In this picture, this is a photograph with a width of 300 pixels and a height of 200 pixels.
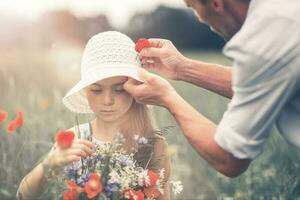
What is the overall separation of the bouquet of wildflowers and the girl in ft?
0.16

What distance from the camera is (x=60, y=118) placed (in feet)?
11.2

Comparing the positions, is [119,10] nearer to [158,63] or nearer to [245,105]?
[158,63]

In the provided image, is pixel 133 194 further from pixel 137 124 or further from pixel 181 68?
pixel 181 68

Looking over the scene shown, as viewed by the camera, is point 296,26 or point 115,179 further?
point 115,179

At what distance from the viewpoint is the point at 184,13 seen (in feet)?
11.3

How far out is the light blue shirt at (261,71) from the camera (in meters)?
2.11

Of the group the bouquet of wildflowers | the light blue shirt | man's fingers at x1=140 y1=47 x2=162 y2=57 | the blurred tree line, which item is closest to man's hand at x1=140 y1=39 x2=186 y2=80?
man's fingers at x1=140 y1=47 x2=162 y2=57

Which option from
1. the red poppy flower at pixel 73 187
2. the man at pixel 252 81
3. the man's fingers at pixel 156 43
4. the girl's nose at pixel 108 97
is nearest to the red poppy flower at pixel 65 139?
the red poppy flower at pixel 73 187

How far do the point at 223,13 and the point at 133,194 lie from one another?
72 cm

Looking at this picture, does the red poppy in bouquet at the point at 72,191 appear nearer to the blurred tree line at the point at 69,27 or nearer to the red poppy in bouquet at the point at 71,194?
the red poppy in bouquet at the point at 71,194

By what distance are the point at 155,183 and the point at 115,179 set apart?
0.19m

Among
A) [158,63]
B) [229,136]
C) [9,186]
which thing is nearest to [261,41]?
[229,136]

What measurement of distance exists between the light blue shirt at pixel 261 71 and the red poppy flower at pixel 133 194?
51cm

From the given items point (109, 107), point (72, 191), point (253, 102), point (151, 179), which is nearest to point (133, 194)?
point (151, 179)
